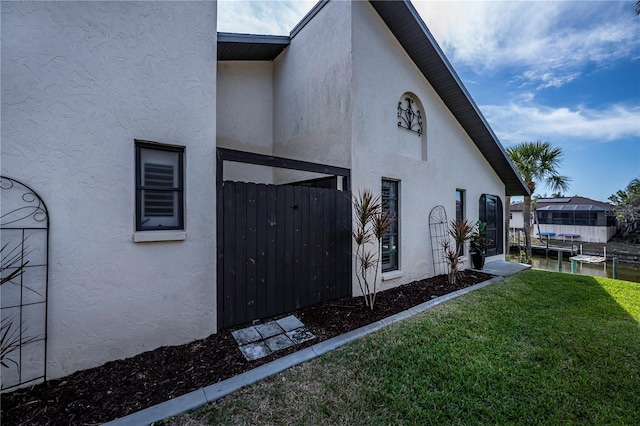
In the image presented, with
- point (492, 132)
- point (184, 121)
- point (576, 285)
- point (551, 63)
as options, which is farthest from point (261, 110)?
point (551, 63)

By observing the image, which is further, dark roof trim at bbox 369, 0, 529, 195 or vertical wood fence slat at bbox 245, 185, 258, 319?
dark roof trim at bbox 369, 0, 529, 195

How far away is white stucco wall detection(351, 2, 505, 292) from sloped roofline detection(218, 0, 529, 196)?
0.18 m

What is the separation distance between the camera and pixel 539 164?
14.4m

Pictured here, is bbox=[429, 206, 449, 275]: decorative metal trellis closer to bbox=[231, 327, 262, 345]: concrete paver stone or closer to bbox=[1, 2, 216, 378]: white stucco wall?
bbox=[231, 327, 262, 345]: concrete paver stone

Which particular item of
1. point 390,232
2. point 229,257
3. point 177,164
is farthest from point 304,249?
point 390,232

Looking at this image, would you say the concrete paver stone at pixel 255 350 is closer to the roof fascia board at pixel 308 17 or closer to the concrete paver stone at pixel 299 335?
the concrete paver stone at pixel 299 335

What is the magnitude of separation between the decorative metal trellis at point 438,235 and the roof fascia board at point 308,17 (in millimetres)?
6061

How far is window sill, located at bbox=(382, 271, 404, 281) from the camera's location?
5895mm

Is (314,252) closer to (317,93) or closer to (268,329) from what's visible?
(268,329)

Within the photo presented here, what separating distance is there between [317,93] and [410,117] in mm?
2812

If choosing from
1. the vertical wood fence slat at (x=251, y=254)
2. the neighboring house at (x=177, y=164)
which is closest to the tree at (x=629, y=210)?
the neighboring house at (x=177, y=164)

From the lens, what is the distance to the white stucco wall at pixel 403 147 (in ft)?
17.7

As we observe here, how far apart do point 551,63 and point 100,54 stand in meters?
13.4

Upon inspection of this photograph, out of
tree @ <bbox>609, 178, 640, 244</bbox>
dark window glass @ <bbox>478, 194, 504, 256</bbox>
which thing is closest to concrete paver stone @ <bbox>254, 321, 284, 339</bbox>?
dark window glass @ <bbox>478, 194, 504, 256</bbox>
